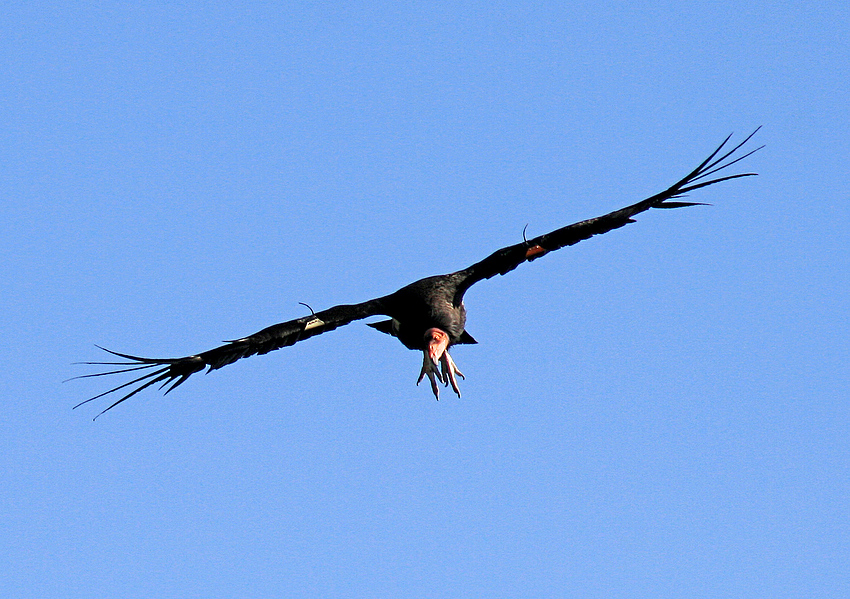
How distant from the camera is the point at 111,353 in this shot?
80.9 ft

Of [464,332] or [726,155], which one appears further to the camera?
[464,332]

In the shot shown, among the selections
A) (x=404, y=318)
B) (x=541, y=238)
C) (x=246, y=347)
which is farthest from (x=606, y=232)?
(x=246, y=347)

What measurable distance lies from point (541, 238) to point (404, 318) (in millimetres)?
1887

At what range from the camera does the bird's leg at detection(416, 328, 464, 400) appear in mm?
A: 24906

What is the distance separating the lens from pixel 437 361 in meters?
25.0

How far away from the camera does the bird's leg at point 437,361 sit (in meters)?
24.9

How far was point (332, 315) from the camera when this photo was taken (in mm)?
25047

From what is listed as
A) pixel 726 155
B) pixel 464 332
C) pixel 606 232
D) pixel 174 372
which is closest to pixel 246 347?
pixel 174 372

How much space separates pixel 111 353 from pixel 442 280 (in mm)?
3886

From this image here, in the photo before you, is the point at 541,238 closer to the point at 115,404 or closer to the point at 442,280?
the point at 442,280

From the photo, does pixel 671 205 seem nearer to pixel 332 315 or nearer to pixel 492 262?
pixel 492 262

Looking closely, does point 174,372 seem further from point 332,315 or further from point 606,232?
point 606,232

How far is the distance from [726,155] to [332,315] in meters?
4.80

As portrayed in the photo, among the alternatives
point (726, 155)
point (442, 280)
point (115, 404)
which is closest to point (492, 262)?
point (442, 280)
